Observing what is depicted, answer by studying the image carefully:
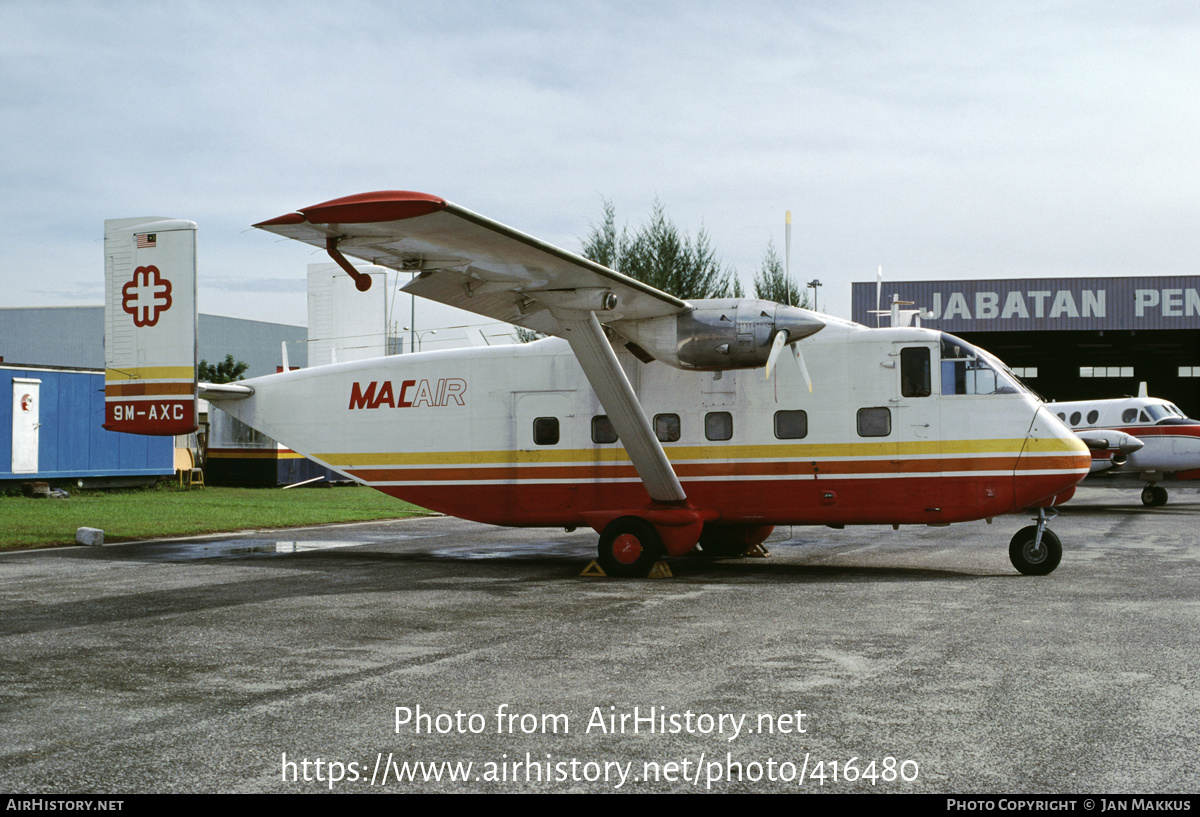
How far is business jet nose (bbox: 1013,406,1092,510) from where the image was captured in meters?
11.7

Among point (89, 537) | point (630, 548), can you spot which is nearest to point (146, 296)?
point (89, 537)

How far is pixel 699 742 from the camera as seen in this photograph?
16.2ft

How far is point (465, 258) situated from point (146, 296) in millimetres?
6587

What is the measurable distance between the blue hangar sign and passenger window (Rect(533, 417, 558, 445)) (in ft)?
99.4

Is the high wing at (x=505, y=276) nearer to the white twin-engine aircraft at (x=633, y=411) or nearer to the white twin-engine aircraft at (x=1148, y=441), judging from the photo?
the white twin-engine aircraft at (x=633, y=411)

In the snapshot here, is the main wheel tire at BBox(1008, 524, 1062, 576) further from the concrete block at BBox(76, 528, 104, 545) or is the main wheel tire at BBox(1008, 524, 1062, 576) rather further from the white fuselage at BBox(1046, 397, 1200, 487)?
the white fuselage at BBox(1046, 397, 1200, 487)

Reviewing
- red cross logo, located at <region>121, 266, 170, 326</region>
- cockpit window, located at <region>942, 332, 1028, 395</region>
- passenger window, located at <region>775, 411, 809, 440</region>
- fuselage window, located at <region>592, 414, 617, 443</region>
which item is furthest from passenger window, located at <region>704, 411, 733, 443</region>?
red cross logo, located at <region>121, 266, 170, 326</region>

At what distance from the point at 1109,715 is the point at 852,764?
177 cm

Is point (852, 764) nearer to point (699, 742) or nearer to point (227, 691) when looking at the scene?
point (699, 742)

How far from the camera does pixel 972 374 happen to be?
1209 cm

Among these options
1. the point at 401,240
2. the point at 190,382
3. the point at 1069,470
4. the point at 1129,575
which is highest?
the point at 401,240

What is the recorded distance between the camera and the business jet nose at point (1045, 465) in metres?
11.7

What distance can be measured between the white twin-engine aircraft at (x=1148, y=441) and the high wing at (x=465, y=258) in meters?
17.9
